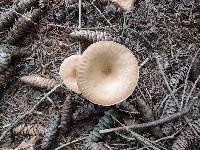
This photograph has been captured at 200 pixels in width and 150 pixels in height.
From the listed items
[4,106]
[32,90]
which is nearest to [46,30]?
[32,90]


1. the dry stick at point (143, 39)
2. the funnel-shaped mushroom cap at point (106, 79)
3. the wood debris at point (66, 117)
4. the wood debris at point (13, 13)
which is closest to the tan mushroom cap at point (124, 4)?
the dry stick at point (143, 39)

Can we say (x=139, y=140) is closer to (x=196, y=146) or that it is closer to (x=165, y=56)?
(x=196, y=146)

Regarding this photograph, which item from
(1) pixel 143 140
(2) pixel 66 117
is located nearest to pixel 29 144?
(2) pixel 66 117

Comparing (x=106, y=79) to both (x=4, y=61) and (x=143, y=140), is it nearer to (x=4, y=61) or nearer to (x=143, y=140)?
(x=143, y=140)

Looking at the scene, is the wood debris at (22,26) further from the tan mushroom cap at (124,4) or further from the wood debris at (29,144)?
the wood debris at (29,144)

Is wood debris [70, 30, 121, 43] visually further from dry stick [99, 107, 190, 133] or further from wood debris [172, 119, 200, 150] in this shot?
wood debris [172, 119, 200, 150]

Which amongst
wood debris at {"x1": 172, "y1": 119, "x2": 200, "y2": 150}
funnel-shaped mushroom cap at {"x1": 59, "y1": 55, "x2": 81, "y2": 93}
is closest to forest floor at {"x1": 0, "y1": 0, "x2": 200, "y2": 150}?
wood debris at {"x1": 172, "y1": 119, "x2": 200, "y2": 150}
